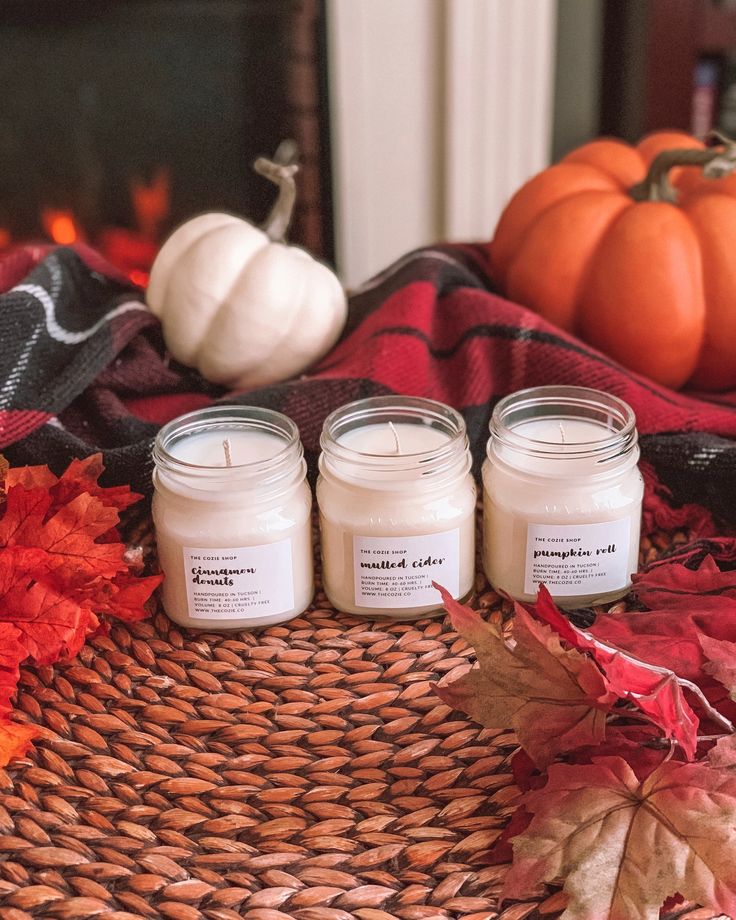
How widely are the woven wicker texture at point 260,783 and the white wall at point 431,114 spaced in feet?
4.37

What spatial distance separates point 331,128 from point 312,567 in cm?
137

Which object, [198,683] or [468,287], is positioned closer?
[198,683]

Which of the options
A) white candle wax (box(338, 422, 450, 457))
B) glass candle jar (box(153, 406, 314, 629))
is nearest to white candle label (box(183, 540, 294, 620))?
glass candle jar (box(153, 406, 314, 629))

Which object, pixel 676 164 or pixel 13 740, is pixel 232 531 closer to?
pixel 13 740

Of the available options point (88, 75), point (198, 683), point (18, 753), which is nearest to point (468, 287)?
point (198, 683)

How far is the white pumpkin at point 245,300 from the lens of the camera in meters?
1.09

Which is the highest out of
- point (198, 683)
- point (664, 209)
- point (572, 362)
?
point (664, 209)

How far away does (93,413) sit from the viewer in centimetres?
105

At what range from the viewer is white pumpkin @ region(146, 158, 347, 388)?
3.59 feet

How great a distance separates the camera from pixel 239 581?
2.68 feet

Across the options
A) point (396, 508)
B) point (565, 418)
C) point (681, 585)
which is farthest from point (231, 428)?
point (681, 585)

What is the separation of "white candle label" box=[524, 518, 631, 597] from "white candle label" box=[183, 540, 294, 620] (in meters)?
0.19

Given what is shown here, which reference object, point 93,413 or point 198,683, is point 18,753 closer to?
point 198,683

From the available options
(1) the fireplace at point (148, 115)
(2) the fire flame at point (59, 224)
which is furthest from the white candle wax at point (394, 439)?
(2) the fire flame at point (59, 224)
